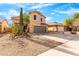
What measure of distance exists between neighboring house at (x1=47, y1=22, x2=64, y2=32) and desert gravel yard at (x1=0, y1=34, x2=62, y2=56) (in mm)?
A: 132

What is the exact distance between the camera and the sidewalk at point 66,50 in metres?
2.13

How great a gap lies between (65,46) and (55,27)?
236 mm

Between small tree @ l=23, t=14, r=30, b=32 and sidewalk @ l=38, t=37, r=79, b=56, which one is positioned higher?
small tree @ l=23, t=14, r=30, b=32

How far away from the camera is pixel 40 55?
Result: 212cm

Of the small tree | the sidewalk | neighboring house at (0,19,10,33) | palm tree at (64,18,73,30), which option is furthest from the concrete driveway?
neighboring house at (0,19,10,33)

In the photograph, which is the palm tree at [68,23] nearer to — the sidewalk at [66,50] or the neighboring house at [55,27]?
the neighboring house at [55,27]

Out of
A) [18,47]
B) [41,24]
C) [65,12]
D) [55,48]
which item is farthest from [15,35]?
[65,12]

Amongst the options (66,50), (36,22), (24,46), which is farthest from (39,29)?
(66,50)

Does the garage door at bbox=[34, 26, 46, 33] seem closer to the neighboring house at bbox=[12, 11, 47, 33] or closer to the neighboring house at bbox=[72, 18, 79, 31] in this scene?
the neighboring house at bbox=[12, 11, 47, 33]

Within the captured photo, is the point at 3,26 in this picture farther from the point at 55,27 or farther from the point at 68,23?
the point at 68,23

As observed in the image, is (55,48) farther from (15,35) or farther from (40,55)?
(15,35)

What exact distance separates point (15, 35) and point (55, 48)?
0.45 m

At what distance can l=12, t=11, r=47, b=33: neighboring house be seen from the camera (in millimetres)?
2197

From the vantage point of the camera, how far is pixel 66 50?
215 centimetres
